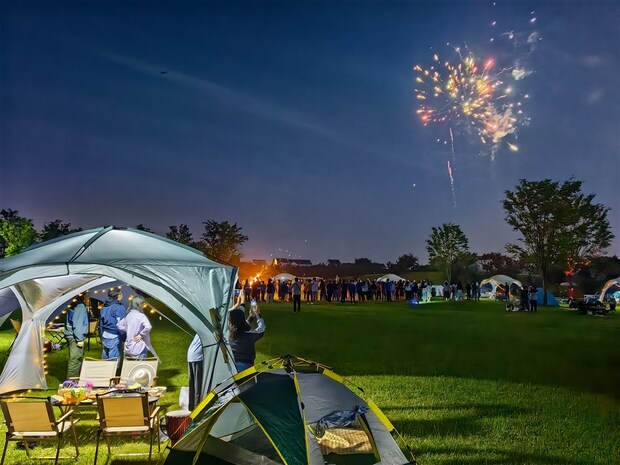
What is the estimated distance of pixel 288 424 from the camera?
5168 millimetres

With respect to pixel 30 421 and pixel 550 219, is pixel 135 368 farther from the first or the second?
pixel 550 219

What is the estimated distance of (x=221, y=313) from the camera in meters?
8.13

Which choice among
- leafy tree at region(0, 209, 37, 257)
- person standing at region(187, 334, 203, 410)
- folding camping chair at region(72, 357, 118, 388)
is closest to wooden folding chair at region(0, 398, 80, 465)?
person standing at region(187, 334, 203, 410)

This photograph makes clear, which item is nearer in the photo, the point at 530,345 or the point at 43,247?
the point at 43,247

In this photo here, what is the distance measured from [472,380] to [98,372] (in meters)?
7.42

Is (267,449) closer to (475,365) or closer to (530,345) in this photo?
(475,365)

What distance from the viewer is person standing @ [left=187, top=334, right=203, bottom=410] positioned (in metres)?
7.76

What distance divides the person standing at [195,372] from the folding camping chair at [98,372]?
5.94 feet

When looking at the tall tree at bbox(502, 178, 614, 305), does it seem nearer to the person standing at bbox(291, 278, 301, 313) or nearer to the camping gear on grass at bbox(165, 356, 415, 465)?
the person standing at bbox(291, 278, 301, 313)

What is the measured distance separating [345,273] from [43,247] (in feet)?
258

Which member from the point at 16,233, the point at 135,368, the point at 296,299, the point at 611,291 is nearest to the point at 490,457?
the point at 135,368

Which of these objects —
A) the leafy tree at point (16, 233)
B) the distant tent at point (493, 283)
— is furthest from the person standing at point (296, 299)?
the leafy tree at point (16, 233)

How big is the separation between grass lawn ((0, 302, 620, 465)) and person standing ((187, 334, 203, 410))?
1.09 m

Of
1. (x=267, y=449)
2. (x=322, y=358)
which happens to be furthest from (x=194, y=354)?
(x=322, y=358)
